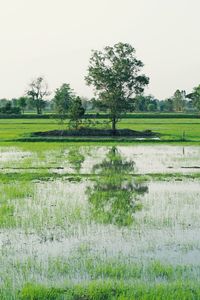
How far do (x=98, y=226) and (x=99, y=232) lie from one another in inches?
24.1

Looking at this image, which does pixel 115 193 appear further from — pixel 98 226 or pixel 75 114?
pixel 75 114

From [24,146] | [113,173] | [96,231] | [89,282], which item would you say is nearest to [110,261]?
[89,282]

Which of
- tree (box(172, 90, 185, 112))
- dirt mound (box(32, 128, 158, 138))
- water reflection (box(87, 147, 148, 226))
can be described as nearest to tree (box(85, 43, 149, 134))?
dirt mound (box(32, 128, 158, 138))

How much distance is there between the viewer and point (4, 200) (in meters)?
15.7

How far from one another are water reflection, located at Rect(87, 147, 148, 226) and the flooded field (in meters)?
0.03

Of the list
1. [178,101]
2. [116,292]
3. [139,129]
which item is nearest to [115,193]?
[116,292]

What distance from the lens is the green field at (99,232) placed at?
8.04 m

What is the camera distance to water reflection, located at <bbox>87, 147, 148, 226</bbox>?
13468 millimetres

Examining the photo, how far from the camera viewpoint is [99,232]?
1164 cm

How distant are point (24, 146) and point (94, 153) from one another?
6915mm

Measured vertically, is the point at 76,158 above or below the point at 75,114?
below

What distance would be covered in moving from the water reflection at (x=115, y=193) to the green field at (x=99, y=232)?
0.09 ft

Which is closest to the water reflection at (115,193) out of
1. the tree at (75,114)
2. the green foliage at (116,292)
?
the green foliage at (116,292)

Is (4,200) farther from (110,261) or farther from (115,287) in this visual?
(115,287)
